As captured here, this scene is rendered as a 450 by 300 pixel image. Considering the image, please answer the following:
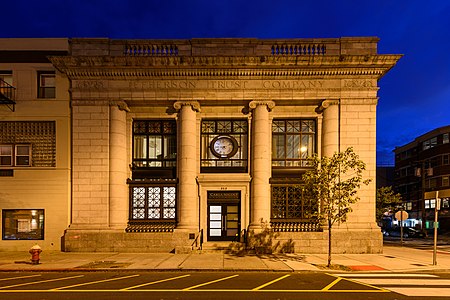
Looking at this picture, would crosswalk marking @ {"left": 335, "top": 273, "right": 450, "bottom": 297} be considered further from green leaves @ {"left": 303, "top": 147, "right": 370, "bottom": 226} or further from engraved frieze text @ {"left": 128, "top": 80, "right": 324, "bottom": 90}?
engraved frieze text @ {"left": 128, "top": 80, "right": 324, "bottom": 90}

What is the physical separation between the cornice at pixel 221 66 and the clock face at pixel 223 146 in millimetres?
3718

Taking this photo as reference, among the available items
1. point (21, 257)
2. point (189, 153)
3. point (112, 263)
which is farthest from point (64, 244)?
point (189, 153)

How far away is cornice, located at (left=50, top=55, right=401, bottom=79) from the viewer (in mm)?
18188

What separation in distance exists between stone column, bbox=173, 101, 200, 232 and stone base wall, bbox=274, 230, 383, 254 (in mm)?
5004

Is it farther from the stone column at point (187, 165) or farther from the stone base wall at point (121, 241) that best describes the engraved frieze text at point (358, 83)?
the stone base wall at point (121, 241)

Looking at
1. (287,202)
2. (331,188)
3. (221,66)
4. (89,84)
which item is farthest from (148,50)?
(331,188)

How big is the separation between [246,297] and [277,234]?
8921 millimetres

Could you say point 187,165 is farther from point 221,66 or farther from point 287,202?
point 287,202

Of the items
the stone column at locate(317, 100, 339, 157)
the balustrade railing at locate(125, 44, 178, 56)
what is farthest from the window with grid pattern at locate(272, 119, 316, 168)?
the balustrade railing at locate(125, 44, 178, 56)

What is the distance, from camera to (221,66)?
60.4 feet

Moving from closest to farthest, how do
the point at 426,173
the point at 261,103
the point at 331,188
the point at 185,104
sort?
the point at 331,188, the point at 261,103, the point at 185,104, the point at 426,173

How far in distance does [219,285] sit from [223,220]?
8205 mm

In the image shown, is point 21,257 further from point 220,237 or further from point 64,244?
point 220,237

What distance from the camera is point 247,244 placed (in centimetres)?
1803
